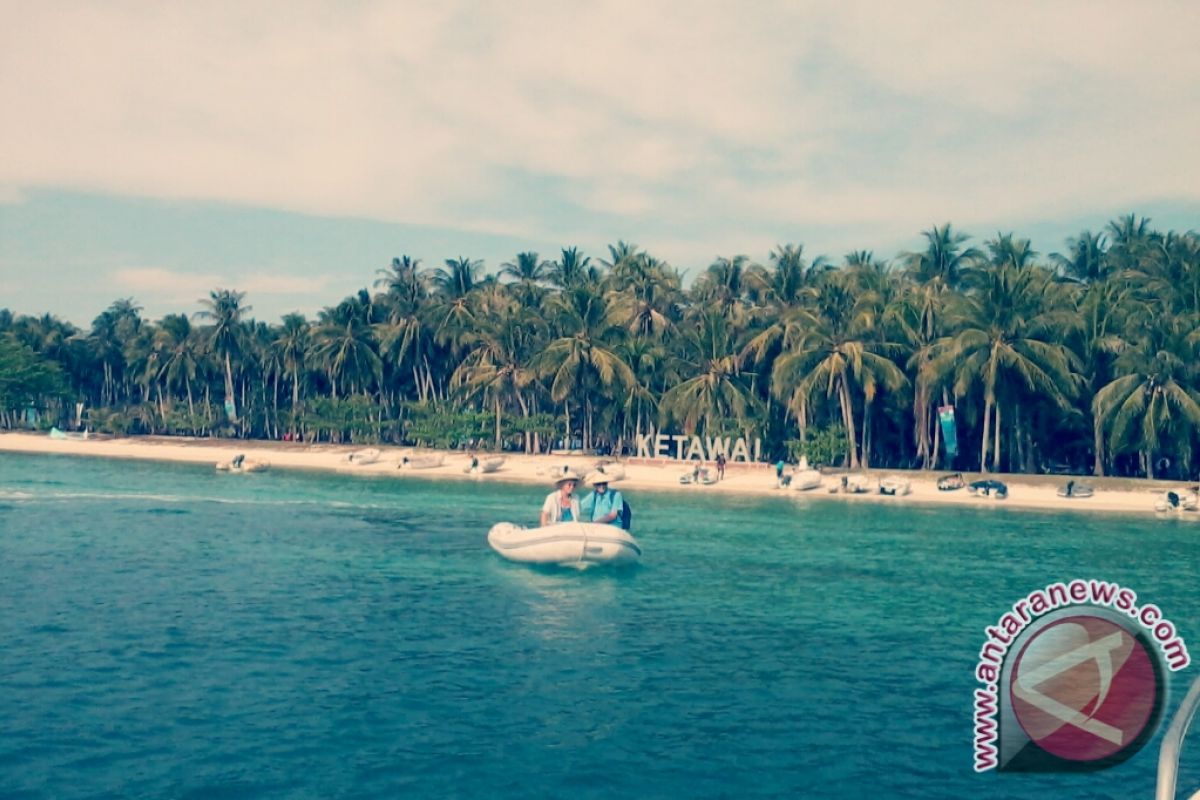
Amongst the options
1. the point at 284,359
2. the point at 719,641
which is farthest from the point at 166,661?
the point at 284,359

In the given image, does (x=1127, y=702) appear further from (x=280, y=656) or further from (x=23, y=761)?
(x=280, y=656)

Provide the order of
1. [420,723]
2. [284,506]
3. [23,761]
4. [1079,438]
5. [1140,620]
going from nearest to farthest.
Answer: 1. [1140,620]
2. [23,761]
3. [420,723]
4. [284,506]
5. [1079,438]

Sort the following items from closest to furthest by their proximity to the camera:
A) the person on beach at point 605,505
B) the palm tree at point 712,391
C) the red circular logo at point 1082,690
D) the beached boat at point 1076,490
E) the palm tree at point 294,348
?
the red circular logo at point 1082,690 → the person on beach at point 605,505 → the beached boat at point 1076,490 → the palm tree at point 712,391 → the palm tree at point 294,348

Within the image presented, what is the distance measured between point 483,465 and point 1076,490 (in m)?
40.4

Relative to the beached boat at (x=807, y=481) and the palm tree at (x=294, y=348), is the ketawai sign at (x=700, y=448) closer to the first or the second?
the beached boat at (x=807, y=481)

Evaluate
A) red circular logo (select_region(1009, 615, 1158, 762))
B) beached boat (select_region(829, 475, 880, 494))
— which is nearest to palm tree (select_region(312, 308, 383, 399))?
beached boat (select_region(829, 475, 880, 494))

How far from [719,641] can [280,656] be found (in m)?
8.94

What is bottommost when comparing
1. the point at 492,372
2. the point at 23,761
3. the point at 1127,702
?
the point at 23,761

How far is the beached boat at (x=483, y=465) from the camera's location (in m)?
77.5

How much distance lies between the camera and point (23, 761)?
46.1 ft

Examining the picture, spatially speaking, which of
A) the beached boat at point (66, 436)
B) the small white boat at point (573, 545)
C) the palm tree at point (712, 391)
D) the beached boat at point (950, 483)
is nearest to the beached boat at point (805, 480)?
the beached boat at point (950, 483)

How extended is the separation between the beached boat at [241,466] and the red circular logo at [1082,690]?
2992 inches

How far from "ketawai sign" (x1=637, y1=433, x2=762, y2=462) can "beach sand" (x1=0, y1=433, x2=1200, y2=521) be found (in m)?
2.44

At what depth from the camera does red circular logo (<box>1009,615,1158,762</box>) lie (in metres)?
5.70
